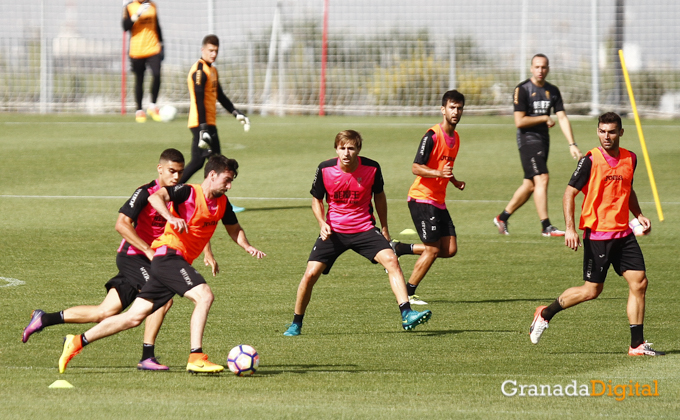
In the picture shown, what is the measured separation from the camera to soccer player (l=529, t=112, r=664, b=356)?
25.8ft

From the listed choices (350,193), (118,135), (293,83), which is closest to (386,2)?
(293,83)

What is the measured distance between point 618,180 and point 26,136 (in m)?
18.2

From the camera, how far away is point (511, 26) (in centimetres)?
2867

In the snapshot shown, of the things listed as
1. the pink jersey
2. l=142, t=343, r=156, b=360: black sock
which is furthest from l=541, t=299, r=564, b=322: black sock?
l=142, t=343, r=156, b=360: black sock

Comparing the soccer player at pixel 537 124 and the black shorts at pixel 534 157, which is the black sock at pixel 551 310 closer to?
the soccer player at pixel 537 124

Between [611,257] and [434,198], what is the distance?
2.53 metres

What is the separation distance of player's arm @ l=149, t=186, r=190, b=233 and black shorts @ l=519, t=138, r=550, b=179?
25.7 ft

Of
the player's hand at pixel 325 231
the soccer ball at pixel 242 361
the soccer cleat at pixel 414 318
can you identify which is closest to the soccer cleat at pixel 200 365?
the soccer ball at pixel 242 361

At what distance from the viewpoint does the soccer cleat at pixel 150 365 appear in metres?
7.31

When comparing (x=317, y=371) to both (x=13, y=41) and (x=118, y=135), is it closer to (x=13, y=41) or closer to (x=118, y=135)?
(x=118, y=135)

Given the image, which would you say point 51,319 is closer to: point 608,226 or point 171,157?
point 171,157

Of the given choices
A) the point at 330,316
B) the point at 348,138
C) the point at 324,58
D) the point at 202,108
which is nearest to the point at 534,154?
the point at 202,108

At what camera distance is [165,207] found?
7.09 metres

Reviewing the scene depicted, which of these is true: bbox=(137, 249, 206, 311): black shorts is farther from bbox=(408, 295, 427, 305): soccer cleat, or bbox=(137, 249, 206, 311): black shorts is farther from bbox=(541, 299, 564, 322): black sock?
bbox=(408, 295, 427, 305): soccer cleat
